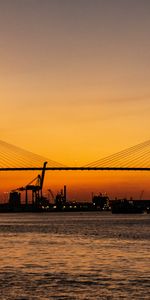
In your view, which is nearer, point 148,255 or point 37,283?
point 37,283

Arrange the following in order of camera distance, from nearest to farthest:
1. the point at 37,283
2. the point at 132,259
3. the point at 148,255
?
1. the point at 37,283
2. the point at 132,259
3. the point at 148,255

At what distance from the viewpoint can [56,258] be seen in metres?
50.7

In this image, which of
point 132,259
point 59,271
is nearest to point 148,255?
point 132,259

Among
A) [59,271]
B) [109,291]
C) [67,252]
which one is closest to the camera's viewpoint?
[109,291]

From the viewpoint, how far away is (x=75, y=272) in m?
40.3

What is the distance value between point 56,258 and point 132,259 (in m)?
5.98

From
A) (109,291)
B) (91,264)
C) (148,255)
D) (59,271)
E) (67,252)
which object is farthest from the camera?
(67,252)

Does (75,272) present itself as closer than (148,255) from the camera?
Yes

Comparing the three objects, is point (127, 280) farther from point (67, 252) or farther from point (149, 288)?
point (67, 252)

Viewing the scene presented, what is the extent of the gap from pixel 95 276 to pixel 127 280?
98.4 inches

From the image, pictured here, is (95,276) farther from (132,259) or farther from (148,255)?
(148,255)

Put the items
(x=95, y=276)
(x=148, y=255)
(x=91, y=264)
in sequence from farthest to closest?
(x=148, y=255) → (x=91, y=264) → (x=95, y=276)

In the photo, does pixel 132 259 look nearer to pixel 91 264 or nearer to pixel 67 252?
pixel 91 264

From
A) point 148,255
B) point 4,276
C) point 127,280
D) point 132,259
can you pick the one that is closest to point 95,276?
point 127,280
